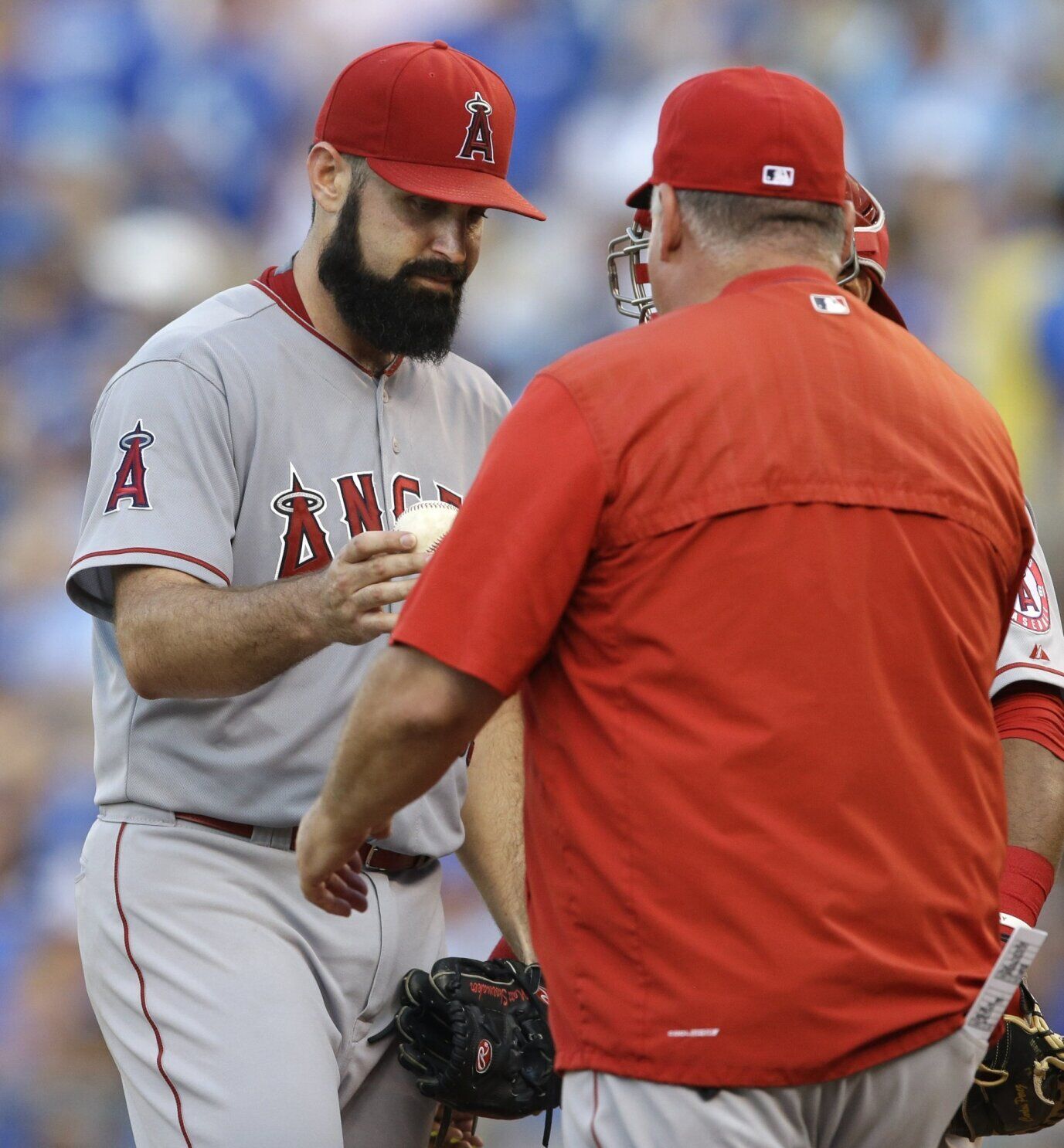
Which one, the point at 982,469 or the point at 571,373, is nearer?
the point at 571,373

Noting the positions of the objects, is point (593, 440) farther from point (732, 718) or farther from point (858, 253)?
point (858, 253)

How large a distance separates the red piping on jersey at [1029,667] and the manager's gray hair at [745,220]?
2.87 ft

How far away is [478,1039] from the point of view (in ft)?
7.68

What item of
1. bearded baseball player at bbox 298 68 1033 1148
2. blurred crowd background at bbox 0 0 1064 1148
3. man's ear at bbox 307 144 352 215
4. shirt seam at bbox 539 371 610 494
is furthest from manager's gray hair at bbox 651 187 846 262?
blurred crowd background at bbox 0 0 1064 1148

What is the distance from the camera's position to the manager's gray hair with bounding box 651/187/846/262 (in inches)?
65.7

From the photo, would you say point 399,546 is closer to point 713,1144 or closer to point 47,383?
point 713,1144

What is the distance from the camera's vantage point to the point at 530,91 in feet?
16.3

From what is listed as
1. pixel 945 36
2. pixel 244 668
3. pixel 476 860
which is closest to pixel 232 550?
pixel 244 668

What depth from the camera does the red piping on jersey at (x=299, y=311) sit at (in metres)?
2.51

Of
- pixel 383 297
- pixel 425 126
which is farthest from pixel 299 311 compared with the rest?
pixel 425 126

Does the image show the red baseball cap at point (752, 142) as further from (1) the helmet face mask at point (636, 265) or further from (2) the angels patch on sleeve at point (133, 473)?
(2) the angels patch on sleeve at point (133, 473)

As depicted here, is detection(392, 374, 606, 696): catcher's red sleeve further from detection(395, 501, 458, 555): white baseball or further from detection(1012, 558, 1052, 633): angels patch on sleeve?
detection(1012, 558, 1052, 633): angels patch on sleeve

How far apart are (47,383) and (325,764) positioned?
2.79 metres

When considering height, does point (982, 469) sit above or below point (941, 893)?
above
